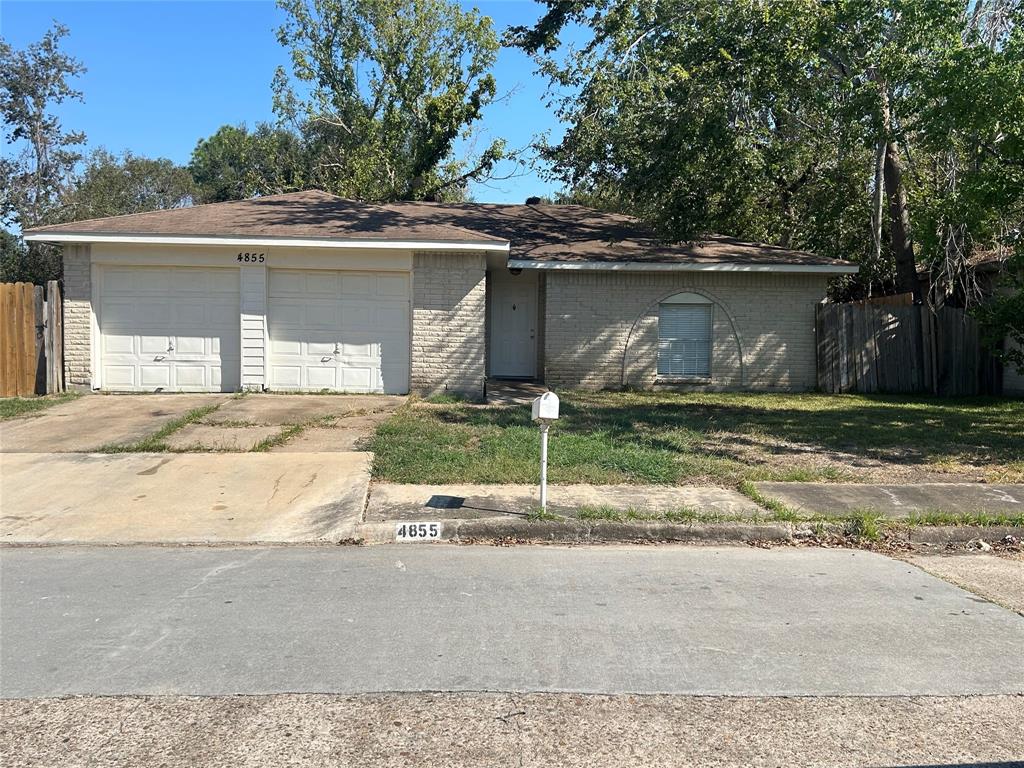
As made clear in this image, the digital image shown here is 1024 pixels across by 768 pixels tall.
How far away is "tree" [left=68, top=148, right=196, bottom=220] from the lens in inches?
1150

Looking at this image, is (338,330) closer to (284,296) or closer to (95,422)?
(284,296)

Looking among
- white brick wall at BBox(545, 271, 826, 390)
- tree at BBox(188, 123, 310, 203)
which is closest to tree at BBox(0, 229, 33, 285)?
tree at BBox(188, 123, 310, 203)

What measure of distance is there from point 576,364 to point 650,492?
9.22 m

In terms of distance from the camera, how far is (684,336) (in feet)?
58.6

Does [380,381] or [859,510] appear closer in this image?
[859,510]

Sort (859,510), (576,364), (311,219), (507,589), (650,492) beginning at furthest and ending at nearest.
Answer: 1. (576,364)
2. (311,219)
3. (650,492)
4. (859,510)
5. (507,589)

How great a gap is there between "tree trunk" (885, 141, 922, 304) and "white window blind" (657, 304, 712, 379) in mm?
4562

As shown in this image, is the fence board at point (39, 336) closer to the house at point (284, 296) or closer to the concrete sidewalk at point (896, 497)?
the house at point (284, 296)

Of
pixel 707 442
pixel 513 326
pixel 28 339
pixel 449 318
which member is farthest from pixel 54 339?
pixel 707 442

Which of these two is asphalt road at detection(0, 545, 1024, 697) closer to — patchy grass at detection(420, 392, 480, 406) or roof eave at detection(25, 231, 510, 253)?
patchy grass at detection(420, 392, 480, 406)

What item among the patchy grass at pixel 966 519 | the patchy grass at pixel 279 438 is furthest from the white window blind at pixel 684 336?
the patchy grass at pixel 966 519

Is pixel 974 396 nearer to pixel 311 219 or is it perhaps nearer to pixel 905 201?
pixel 905 201

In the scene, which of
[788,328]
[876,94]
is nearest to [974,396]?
[788,328]

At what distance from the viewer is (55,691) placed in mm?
4188
